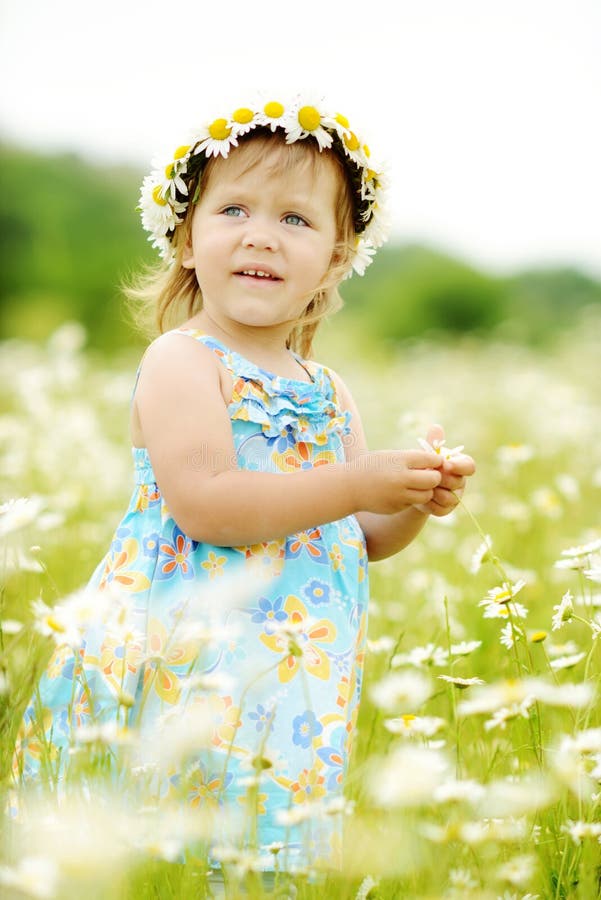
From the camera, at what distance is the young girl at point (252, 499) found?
61.7 inches

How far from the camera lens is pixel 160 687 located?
5.26 feet

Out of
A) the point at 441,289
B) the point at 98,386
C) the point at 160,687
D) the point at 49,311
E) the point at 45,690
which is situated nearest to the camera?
the point at 160,687

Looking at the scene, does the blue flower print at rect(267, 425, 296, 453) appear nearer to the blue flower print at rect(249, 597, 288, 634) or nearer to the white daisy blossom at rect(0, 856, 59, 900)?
the blue flower print at rect(249, 597, 288, 634)

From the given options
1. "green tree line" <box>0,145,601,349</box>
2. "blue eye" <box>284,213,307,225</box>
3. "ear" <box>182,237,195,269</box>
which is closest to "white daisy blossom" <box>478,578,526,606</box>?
"blue eye" <box>284,213,307,225</box>

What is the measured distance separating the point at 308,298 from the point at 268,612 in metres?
0.58

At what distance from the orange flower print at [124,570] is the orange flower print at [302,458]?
272 millimetres

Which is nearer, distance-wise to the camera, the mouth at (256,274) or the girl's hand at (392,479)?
the girl's hand at (392,479)

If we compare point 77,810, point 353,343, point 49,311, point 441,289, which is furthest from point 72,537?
point 441,289

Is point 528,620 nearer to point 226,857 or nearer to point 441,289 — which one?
point 226,857

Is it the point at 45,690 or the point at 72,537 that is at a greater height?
the point at 72,537

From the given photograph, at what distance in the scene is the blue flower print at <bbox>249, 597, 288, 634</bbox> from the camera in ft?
5.40

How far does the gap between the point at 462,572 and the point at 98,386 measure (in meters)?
4.06

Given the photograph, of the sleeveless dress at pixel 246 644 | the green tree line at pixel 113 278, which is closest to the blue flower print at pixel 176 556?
the sleeveless dress at pixel 246 644

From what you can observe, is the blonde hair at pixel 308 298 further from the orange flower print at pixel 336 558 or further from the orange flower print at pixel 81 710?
the orange flower print at pixel 81 710
